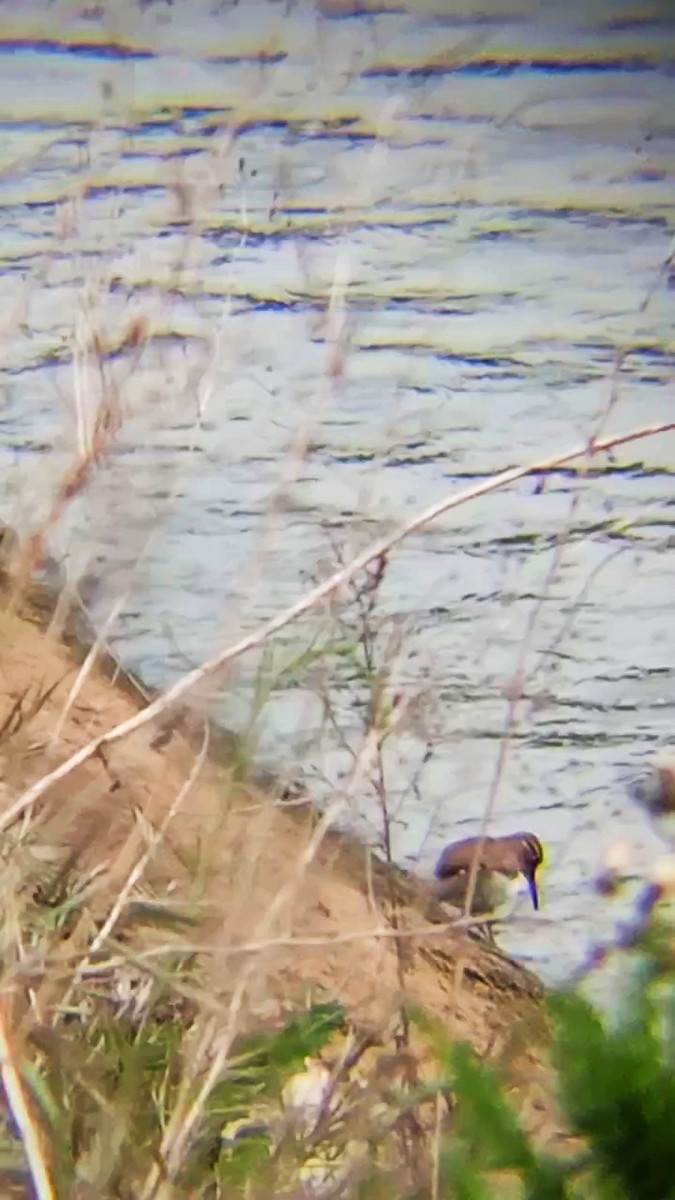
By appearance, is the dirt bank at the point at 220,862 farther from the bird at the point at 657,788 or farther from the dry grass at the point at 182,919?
the bird at the point at 657,788

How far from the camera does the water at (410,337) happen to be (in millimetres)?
1220

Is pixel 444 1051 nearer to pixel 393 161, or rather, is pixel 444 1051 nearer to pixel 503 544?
pixel 503 544

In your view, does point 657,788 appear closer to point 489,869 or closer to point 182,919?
point 489,869

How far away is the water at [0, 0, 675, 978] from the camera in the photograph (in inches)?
48.0

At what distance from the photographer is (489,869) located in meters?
1.30

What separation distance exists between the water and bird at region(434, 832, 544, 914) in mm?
49

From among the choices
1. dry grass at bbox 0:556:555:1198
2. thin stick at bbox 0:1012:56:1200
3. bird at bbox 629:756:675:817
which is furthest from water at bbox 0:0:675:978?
thin stick at bbox 0:1012:56:1200

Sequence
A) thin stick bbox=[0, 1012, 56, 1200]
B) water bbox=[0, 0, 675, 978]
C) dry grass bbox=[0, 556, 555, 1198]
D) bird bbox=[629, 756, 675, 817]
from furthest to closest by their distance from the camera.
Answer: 1. bird bbox=[629, 756, 675, 817]
2. water bbox=[0, 0, 675, 978]
3. dry grass bbox=[0, 556, 555, 1198]
4. thin stick bbox=[0, 1012, 56, 1200]

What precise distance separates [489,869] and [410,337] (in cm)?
65

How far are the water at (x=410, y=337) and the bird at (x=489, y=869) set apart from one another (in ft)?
0.16

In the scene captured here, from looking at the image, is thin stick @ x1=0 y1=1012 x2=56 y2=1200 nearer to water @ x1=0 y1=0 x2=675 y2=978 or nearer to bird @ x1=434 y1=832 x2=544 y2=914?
water @ x1=0 y1=0 x2=675 y2=978

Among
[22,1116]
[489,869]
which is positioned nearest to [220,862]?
[22,1116]

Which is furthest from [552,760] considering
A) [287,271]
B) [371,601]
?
[287,271]

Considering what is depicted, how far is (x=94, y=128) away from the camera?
1226 millimetres
